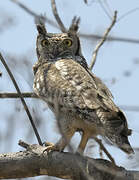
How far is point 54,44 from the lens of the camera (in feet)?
17.2

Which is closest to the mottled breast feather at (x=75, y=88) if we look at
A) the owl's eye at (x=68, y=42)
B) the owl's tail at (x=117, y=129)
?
the owl's tail at (x=117, y=129)

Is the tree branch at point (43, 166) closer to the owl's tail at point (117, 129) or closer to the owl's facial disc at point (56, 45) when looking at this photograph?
the owl's tail at point (117, 129)

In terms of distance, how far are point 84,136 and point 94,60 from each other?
1101 millimetres

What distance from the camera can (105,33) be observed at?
527cm

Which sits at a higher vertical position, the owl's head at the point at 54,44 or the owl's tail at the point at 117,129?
the owl's head at the point at 54,44

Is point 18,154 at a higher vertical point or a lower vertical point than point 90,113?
lower

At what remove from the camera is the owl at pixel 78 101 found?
11.3ft

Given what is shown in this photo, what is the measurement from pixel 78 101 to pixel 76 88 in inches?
8.7

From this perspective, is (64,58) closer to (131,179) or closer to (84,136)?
(84,136)

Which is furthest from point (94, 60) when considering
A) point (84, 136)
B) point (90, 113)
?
point (90, 113)

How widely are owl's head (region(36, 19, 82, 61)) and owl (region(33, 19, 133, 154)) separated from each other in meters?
0.04

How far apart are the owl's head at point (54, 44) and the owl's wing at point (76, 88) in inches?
24.3

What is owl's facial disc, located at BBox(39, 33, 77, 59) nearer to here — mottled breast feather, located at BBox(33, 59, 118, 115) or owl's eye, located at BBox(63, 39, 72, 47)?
owl's eye, located at BBox(63, 39, 72, 47)

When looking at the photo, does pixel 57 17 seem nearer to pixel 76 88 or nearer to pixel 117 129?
pixel 76 88
